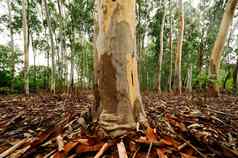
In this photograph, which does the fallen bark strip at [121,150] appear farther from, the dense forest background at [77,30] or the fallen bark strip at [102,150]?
the dense forest background at [77,30]

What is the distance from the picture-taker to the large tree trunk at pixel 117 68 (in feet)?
8.27

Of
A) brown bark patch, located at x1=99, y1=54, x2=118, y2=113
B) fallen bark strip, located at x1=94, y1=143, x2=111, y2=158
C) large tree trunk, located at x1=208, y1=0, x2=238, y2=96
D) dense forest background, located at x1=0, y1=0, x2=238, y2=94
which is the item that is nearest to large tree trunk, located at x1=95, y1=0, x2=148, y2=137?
brown bark patch, located at x1=99, y1=54, x2=118, y2=113

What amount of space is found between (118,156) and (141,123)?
0.67 meters

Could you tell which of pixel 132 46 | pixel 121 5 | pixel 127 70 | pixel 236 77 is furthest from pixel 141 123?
pixel 236 77

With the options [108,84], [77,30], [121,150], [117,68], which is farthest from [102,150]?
[77,30]

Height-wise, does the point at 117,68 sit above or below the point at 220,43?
below

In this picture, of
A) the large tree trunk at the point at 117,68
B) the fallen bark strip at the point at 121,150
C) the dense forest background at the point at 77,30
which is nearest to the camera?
the fallen bark strip at the point at 121,150

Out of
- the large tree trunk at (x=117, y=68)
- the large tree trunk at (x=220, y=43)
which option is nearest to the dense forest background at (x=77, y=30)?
the large tree trunk at (x=220, y=43)

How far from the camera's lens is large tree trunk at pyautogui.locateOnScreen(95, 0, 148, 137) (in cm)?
252

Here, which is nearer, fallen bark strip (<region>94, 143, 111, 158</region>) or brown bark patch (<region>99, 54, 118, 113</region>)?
fallen bark strip (<region>94, 143, 111, 158</region>)

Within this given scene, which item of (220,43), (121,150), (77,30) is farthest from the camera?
(77,30)

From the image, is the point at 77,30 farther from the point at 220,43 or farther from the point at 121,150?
the point at 121,150

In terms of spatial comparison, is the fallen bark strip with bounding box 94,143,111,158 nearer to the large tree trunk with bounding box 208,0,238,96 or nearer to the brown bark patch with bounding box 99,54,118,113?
the brown bark patch with bounding box 99,54,118,113

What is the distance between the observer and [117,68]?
8.39 feet
